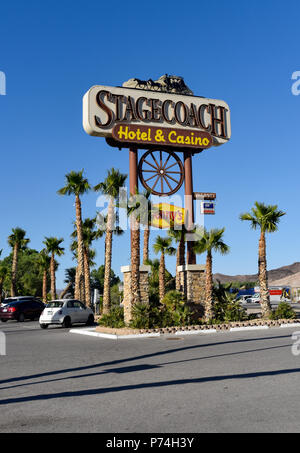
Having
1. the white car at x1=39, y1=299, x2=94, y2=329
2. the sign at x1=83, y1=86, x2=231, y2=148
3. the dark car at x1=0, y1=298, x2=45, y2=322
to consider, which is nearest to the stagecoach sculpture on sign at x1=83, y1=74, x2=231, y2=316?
the sign at x1=83, y1=86, x2=231, y2=148

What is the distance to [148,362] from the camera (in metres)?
11.4

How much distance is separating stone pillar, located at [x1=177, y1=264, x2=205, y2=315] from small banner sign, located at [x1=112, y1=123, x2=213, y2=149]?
25.0 ft

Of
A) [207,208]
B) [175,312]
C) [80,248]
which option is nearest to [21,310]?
[80,248]

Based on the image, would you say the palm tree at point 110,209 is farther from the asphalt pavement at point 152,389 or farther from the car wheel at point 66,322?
the asphalt pavement at point 152,389

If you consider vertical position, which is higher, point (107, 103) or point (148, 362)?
point (107, 103)

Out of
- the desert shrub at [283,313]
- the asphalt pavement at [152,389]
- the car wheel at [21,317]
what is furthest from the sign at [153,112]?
the car wheel at [21,317]

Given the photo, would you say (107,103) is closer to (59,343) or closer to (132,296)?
(132,296)

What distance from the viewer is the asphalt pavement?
18.6 ft

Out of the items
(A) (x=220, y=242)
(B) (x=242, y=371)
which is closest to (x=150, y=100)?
(A) (x=220, y=242)

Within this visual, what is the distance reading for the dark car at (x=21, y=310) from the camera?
3238 cm

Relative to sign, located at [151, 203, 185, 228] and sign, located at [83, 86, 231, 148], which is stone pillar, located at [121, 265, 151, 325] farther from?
sign, located at [83, 86, 231, 148]

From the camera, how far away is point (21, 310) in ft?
108

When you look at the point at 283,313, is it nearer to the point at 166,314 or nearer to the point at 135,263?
the point at 166,314

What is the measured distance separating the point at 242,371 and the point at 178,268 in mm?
14700
